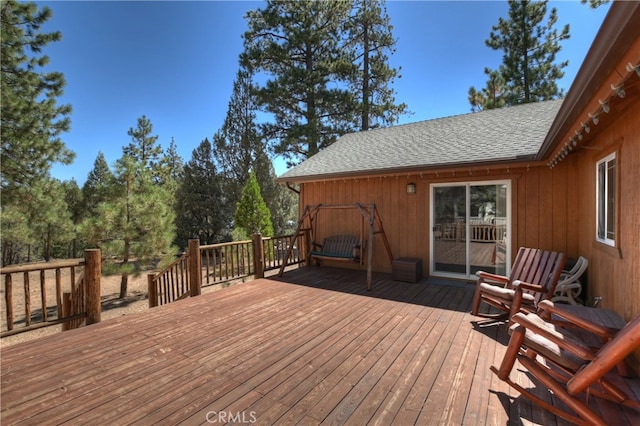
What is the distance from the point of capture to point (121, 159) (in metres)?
8.52

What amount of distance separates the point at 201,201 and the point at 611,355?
1565 cm

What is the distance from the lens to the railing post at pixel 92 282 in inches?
139

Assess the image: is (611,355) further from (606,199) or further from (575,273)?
(575,273)

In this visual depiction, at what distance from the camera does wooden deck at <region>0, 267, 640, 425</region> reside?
1.89 m

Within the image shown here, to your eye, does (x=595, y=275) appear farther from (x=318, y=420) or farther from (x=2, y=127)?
(x=2, y=127)

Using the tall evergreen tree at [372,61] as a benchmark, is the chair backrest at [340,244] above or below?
below

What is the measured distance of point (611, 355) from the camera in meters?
1.47

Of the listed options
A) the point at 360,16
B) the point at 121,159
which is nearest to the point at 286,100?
the point at 360,16

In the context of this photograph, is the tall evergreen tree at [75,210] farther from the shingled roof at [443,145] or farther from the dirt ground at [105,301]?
the shingled roof at [443,145]

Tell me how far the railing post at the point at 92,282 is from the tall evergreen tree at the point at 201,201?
11980 millimetres

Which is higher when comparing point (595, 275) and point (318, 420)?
point (595, 275)

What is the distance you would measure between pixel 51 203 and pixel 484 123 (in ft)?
42.1

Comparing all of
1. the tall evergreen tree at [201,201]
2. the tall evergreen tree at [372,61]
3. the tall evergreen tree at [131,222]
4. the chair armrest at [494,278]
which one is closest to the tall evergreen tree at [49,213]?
the tall evergreen tree at [131,222]

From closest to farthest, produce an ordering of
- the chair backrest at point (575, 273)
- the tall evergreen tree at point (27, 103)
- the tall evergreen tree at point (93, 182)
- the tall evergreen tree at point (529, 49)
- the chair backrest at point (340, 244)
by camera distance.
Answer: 1. the chair backrest at point (575, 273)
2. the chair backrest at point (340, 244)
3. the tall evergreen tree at point (27, 103)
4. the tall evergreen tree at point (529, 49)
5. the tall evergreen tree at point (93, 182)
